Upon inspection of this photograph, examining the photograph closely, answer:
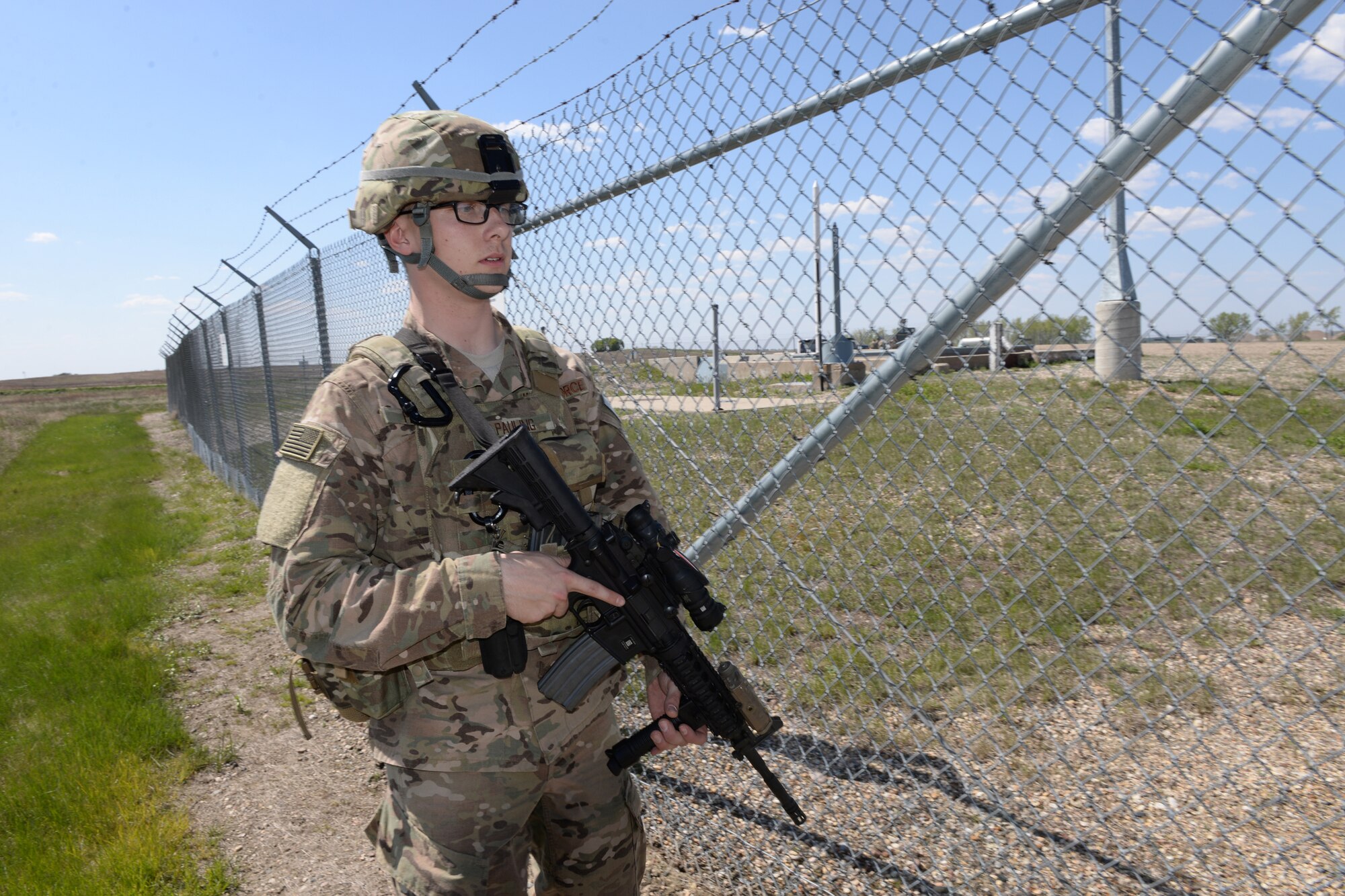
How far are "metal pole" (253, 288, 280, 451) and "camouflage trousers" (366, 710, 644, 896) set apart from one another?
6.26 m

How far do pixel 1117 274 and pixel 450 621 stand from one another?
1.38m

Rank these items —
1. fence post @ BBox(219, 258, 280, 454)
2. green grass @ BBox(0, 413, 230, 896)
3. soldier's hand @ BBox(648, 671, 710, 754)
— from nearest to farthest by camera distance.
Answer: soldier's hand @ BBox(648, 671, 710, 754), green grass @ BBox(0, 413, 230, 896), fence post @ BBox(219, 258, 280, 454)

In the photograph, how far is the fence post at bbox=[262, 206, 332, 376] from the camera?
524 cm

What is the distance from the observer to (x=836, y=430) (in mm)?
2010

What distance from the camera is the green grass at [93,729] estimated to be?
2.91m

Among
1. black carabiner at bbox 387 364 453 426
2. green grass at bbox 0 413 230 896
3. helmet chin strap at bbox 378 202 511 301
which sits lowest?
green grass at bbox 0 413 230 896

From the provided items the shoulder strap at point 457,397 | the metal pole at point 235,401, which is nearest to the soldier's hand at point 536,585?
the shoulder strap at point 457,397

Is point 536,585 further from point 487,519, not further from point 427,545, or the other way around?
point 427,545

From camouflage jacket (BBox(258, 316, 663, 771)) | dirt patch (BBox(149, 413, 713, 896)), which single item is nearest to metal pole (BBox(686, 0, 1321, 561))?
camouflage jacket (BBox(258, 316, 663, 771))

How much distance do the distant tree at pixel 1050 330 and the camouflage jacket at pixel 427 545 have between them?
0.92 meters

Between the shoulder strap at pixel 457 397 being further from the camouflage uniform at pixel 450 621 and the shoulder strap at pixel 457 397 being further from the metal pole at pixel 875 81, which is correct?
the metal pole at pixel 875 81

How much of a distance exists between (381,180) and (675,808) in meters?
2.27

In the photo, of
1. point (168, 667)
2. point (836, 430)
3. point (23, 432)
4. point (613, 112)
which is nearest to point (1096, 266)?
point (836, 430)

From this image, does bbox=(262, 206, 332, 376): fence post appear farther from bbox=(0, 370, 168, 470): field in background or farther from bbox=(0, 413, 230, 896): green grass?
bbox=(0, 370, 168, 470): field in background
